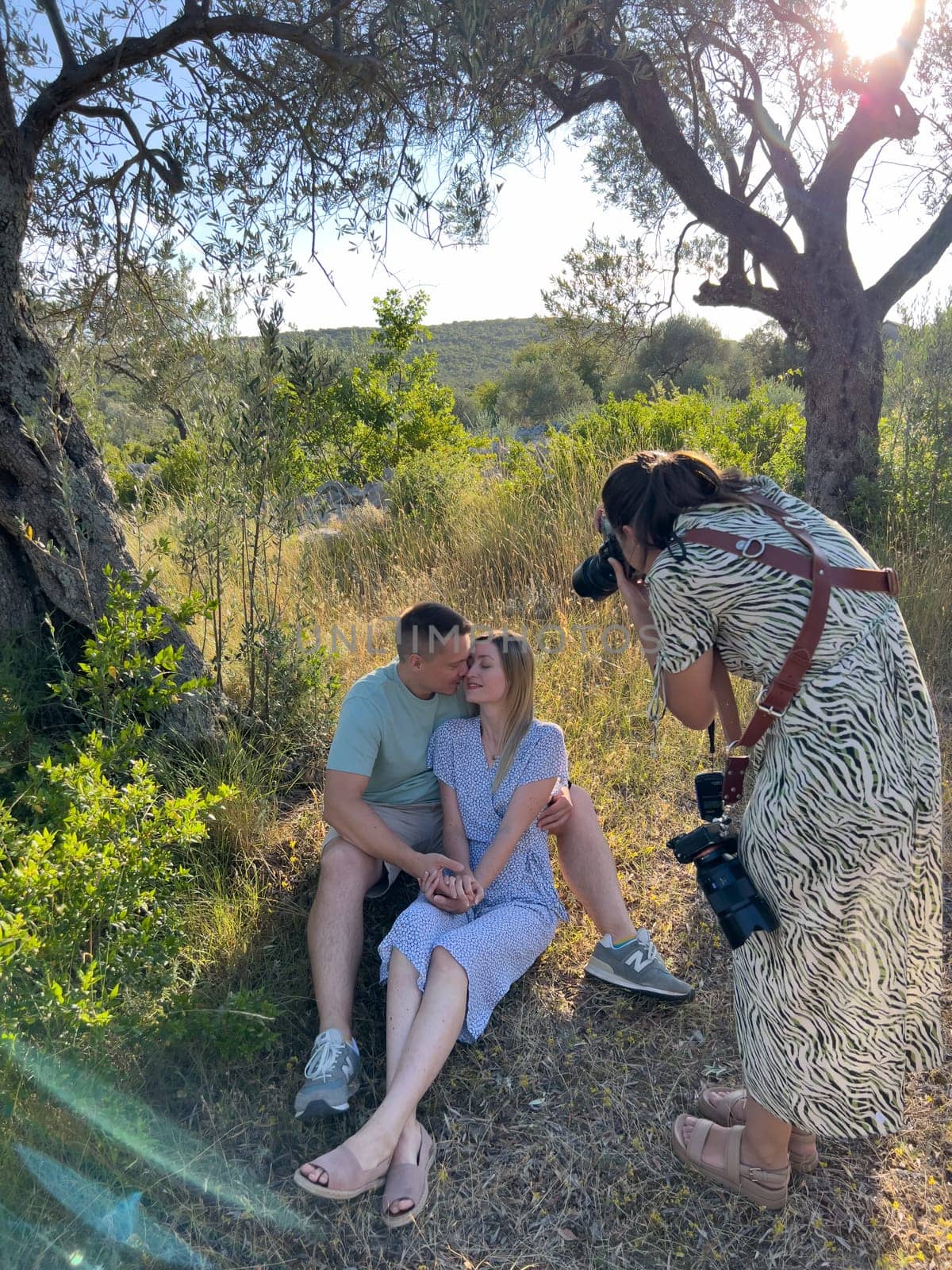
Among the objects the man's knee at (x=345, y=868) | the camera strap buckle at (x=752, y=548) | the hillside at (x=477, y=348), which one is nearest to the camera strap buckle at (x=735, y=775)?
the camera strap buckle at (x=752, y=548)

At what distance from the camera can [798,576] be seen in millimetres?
1674

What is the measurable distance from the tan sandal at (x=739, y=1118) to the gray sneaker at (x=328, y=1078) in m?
0.92

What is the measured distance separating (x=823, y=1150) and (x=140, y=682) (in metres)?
2.46

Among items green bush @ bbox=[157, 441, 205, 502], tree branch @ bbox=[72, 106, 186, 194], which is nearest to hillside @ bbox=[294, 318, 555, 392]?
green bush @ bbox=[157, 441, 205, 502]

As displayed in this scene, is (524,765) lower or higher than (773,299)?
lower

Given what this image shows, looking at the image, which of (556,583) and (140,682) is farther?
(556,583)

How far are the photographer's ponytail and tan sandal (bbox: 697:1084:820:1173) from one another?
1.40 meters

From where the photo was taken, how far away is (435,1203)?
1971 millimetres

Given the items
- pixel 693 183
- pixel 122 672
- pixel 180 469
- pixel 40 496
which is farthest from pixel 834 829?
pixel 180 469

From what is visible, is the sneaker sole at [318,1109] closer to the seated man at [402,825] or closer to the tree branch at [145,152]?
the seated man at [402,825]

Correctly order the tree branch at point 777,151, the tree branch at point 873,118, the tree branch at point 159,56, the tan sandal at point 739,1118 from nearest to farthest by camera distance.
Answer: the tan sandal at point 739,1118, the tree branch at point 159,56, the tree branch at point 873,118, the tree branch at point 777,151

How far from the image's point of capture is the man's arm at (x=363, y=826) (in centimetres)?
252

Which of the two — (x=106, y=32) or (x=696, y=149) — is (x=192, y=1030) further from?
(x=696, y=149)

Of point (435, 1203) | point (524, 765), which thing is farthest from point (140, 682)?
point (435, 1203)
